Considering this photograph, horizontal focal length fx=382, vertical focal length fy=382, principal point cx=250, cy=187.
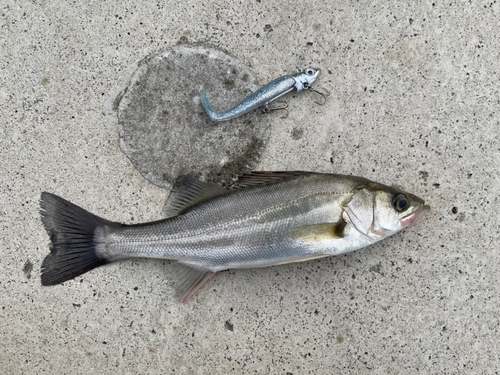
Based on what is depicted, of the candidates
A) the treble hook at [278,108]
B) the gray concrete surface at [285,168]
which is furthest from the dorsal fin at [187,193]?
the treble hook at [278,108]

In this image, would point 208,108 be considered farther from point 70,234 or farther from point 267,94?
point 70,234

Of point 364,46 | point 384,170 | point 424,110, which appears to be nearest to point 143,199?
point 384,170

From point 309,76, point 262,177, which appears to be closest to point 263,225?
point 262,177

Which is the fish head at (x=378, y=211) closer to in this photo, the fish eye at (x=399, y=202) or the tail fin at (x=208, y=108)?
the fish eye at (x=399, y=202)

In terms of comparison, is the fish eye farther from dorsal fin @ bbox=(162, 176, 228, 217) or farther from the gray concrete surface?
dorsal fin @ bbox=(162, 176, 228, 217)

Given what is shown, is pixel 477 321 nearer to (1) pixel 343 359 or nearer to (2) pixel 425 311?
(2) pixel 425 311
